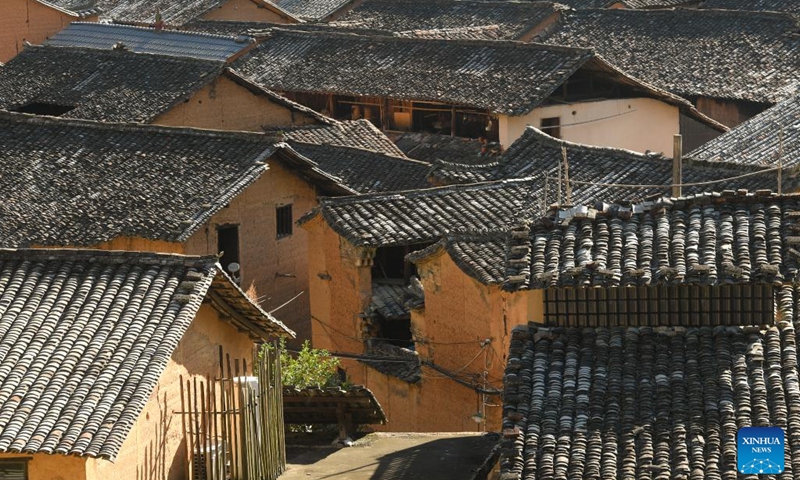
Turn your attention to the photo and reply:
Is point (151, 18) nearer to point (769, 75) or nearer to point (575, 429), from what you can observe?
point (769, 75)

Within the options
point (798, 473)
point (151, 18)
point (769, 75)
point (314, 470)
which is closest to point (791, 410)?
point (798, 473)

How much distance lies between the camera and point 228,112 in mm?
39406

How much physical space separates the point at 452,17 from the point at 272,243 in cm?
2717

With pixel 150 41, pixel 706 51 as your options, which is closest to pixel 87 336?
pixel 150 41

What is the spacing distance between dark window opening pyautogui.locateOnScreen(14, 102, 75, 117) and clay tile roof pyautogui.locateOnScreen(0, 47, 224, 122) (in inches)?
3.3

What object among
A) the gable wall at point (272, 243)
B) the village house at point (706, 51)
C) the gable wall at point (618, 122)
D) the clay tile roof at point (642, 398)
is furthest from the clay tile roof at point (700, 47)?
the clay tile roof at point (642, 398)

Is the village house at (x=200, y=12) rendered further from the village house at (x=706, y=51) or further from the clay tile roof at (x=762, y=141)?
the clay tile roof at (x=762, y=141)

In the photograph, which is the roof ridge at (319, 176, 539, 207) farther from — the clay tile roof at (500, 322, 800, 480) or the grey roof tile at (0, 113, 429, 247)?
the clay tile roof at (500, 322, 800, 480)

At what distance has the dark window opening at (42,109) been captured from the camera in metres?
40.5

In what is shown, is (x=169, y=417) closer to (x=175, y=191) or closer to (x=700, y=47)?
(x=175, y=191)

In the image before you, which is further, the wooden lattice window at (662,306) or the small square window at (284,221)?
the small square window at (284,221)

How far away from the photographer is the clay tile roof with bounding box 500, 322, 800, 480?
16984 mm

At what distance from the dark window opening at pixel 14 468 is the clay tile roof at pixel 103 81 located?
20697 millimetres

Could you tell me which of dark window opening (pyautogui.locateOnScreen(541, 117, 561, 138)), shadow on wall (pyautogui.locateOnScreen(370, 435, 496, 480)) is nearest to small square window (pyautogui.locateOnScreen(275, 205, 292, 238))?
dark window opening (pyautogui.locateOnScreen(541, 117, 561, 138))
